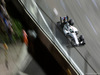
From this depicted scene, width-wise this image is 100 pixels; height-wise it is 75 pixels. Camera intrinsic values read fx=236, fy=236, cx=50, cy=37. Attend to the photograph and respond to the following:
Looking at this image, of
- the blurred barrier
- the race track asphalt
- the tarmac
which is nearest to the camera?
the tarmac

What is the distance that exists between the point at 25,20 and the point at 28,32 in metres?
0.32

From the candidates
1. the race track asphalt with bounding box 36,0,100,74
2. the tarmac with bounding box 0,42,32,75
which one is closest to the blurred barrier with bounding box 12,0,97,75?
the tarmac with bounding box 0,42,32,75

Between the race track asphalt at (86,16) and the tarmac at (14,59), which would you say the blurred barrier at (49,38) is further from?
the race track asphalt at (86,16)

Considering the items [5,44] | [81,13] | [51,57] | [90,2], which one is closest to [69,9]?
[81,13]

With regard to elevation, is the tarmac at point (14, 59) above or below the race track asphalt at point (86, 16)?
above

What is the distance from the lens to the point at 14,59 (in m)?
5.57

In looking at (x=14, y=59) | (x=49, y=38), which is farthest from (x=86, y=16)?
(x=14, y=59)

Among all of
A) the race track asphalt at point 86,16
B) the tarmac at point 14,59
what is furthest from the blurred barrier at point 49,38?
the race track asphalt at point 86,16

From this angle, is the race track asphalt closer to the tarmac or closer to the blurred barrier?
the blurred barrier

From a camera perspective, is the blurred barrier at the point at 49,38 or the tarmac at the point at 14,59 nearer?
the tarmac at the point at 14,59

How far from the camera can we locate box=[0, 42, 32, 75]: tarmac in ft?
16.9

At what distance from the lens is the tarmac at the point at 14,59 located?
16.9 feet

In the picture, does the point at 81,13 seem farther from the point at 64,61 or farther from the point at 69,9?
the point at 64,61

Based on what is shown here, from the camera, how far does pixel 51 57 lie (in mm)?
6348
